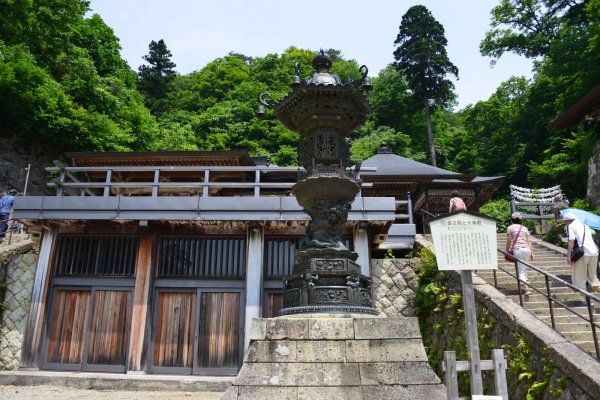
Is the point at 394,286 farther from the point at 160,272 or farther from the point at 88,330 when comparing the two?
the point at 88,330

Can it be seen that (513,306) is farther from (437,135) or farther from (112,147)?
(437,135)

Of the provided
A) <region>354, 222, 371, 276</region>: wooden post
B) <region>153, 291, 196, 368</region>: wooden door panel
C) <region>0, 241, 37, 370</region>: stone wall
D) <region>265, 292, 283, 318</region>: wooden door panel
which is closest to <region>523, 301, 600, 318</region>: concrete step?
<region>354, 222, 371, 276</region>: wooden post

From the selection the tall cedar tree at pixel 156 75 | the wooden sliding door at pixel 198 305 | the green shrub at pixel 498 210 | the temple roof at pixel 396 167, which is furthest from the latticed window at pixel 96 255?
the tall cedar tree at pixel 156 75

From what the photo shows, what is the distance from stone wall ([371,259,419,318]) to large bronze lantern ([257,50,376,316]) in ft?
16.3

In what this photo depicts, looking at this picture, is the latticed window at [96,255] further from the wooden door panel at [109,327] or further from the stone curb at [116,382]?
the stone curb at [116,382]

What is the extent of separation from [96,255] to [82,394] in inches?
169

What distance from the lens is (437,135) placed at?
39.3m

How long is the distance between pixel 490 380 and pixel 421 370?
2.67 meters

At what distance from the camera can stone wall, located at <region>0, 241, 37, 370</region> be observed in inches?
450

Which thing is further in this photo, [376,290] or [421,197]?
[421,197]

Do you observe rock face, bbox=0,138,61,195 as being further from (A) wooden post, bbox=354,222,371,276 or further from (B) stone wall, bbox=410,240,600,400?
(B) stone wall, bbox=410,240,600,400

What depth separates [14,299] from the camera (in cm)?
1199

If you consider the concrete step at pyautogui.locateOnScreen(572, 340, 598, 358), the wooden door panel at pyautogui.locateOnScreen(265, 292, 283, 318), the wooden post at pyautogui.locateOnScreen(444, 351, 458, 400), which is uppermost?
the wooden door panel at pyautogui.locateOnScreen(265, 292, 283, 318)

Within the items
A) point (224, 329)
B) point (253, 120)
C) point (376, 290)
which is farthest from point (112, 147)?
point (376, 290)
